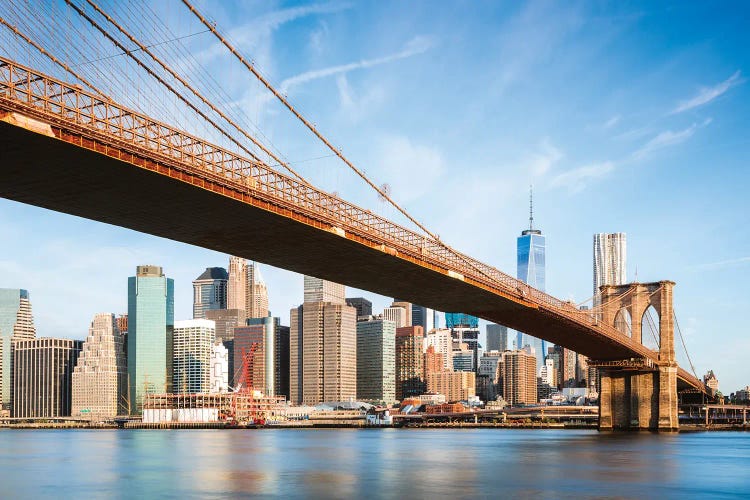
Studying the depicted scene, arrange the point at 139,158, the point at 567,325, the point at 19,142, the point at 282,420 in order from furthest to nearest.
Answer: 1. the point at 282,420
2. the point at 567,325
3. the point at 139,158
4. the point at 19,142

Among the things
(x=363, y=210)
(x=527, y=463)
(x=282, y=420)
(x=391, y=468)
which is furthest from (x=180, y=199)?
(x=282, y=420)

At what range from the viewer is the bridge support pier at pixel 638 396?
77.1 meters

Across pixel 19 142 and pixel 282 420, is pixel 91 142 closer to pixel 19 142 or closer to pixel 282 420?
pixel 19 142

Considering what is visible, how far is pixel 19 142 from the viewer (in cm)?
2978

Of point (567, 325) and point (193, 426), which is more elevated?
point (567, 325)

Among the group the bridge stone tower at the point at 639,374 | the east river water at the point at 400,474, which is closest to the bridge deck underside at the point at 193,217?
the east river water at the point at 400,474

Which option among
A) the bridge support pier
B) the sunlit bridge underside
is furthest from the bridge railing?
the bridge support pier

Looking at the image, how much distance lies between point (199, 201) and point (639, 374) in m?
52.8

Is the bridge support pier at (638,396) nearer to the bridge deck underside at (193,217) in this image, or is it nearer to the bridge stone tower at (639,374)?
the bridge stone tower at (639,374)

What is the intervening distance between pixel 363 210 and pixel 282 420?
480ft

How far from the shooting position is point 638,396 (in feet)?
262

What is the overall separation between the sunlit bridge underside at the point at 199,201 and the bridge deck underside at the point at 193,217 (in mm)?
50

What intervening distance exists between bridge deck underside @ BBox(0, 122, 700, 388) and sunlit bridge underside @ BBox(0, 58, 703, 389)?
0.16 feet

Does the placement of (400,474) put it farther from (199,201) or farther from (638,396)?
(638,396)
